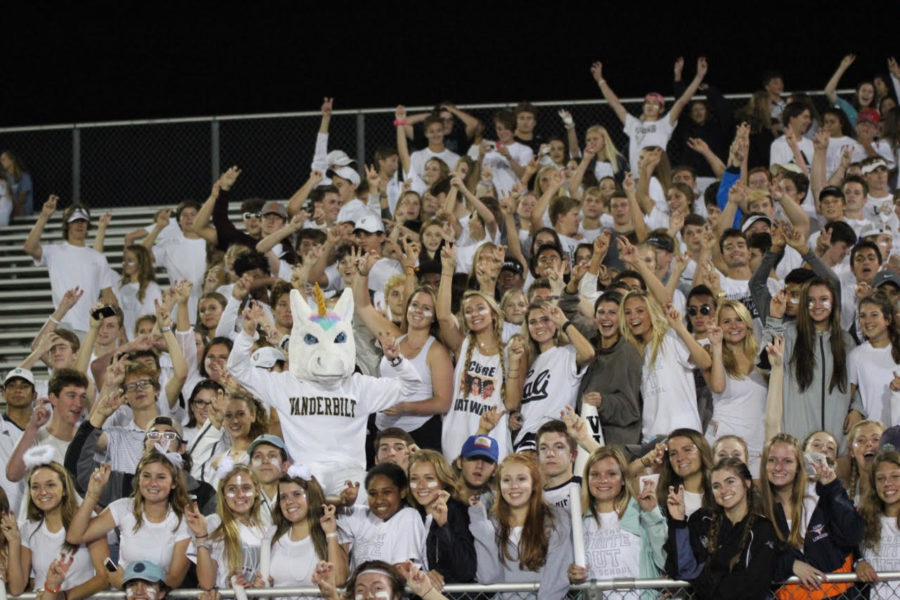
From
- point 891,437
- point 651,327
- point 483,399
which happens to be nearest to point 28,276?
point 483,399

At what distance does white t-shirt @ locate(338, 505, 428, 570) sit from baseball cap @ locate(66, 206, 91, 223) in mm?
5529

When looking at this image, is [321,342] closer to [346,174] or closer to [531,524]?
[531,524]

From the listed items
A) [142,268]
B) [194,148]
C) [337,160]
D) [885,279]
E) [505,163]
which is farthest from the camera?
[194,148]

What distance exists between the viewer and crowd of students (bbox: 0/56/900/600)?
24.1 feet

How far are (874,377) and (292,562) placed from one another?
3541mm

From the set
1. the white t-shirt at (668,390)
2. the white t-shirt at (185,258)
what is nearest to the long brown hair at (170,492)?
the white t-shirt at (668,390)

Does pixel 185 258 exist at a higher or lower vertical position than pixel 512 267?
higher

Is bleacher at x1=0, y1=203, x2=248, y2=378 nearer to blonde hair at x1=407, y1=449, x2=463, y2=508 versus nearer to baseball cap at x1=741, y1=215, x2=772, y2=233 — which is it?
baseball cap at x1=741, y1=215, x2=772, y2=233

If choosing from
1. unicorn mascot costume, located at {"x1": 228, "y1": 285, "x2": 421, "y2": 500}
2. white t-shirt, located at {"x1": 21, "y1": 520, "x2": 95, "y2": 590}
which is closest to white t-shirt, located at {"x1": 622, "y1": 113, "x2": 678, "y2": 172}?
unicorn mascot costume, located at {"x1": 228, "y1": 285, "x2": 421, "y2": 500}

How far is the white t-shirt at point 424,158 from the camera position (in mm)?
13562

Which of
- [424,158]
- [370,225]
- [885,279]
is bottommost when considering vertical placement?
[885,279]

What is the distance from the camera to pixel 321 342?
26.9ft

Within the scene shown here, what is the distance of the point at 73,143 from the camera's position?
1524 cm

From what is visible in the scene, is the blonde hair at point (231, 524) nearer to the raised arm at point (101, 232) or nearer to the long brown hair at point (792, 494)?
the long brown hair at point (792, 494)
